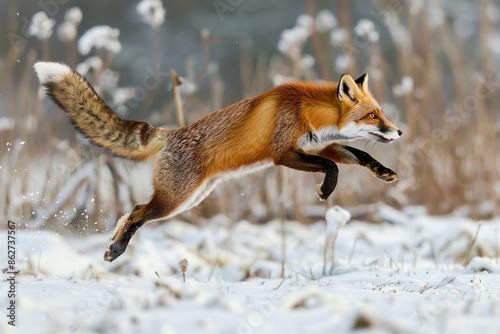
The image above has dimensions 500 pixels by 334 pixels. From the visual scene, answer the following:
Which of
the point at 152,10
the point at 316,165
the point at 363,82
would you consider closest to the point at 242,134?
the point at 316,165

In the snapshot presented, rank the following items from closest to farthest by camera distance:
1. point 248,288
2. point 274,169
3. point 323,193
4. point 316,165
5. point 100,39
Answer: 1. point 248,288
2. point 316,165
3. point 323,193
4. point 100,39
5. point 274,169

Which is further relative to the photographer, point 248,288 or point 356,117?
point 356,117

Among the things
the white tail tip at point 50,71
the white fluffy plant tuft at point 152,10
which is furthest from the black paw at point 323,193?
the white fluffy plant tuft at point 152,10

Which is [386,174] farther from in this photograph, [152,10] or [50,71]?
[152,10]

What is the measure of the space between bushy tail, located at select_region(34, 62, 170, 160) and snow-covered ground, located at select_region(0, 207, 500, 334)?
826 millimetres

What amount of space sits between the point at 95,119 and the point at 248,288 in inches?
59.8

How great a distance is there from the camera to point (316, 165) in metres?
3.50

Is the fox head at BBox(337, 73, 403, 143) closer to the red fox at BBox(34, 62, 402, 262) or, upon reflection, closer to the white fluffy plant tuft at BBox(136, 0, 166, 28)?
the red fox at BBox(34, 62, 402, 262)

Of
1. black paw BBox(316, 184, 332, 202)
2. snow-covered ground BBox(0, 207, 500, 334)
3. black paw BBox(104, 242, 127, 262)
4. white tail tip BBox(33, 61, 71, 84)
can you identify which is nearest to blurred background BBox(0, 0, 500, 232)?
snow-covered ground BBox(0, 207, 500, 334)

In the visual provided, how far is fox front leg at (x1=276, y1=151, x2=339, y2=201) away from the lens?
11.5 ft

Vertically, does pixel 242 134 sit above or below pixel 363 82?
below

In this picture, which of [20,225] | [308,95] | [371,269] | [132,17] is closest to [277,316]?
[308,95]

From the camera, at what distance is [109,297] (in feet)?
8.79

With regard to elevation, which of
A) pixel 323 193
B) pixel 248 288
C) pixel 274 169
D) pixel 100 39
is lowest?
pixel 274 169
